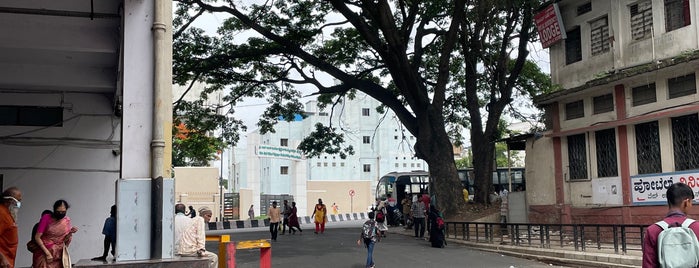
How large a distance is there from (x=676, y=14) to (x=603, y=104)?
3.19 metres

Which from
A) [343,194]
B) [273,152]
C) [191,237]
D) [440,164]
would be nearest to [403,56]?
[440,164]

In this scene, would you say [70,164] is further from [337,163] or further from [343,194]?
[337,163]

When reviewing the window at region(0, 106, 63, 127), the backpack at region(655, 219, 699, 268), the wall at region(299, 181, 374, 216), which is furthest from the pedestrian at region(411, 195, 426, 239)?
the wall at region(299, 181, 374, 216)

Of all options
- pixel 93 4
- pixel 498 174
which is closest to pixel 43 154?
pixel 93 4

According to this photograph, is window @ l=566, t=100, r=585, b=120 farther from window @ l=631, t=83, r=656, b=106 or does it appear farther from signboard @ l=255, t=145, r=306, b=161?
signboard @ l=255, t=145, r=306, b=161

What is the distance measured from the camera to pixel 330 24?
77.1 ft

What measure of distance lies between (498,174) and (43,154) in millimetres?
24273

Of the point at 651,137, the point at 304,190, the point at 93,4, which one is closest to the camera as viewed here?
the point at 93,4

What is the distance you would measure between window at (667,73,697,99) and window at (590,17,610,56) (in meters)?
2.72

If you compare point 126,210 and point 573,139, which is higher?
point 573,139

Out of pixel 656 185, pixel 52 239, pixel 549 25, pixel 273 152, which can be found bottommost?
pixel 52 239

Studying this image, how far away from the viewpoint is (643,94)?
52.7 ft

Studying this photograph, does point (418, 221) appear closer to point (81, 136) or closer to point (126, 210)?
point (81, 136)

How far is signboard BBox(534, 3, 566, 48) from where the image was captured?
63.3ft
